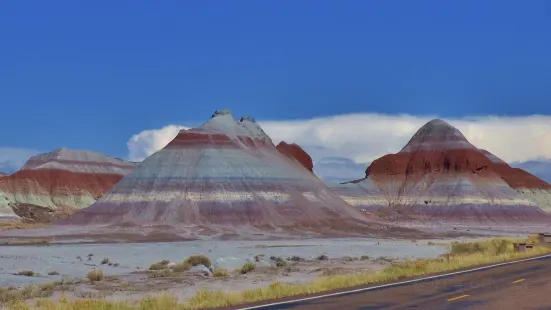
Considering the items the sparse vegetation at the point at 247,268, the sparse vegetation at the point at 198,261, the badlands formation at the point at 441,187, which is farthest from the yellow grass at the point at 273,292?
the badlands formation at the point at 441,187

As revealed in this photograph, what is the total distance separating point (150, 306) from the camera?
17.0 metres

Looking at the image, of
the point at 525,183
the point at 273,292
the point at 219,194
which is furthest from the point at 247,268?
the point at 525,183

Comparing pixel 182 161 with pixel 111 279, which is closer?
pixel 111 279

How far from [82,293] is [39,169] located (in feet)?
512

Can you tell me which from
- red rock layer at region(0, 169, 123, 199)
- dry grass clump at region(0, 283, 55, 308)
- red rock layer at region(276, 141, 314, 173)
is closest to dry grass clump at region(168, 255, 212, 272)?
dry grass clump at region(0, 283, 55, 308)

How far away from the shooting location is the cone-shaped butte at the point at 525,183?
174 m

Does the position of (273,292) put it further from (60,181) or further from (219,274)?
(60,181)

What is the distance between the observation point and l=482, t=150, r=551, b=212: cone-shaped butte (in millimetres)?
174000

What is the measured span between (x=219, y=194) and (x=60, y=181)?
270 ft

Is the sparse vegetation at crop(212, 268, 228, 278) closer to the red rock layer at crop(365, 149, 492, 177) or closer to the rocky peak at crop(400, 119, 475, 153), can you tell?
the red rock layer at crop(365, 149, 492, 177)

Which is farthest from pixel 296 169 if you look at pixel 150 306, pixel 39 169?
pixel 150 306

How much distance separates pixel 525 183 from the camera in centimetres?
17900

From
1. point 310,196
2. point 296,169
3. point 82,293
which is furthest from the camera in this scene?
point 296,169

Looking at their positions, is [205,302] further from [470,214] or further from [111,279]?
[470,214]
